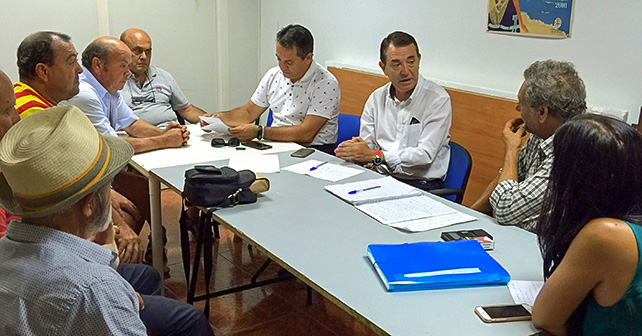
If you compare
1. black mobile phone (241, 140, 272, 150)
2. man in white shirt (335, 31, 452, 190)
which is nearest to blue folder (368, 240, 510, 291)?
man in white shirt (335, 31, 452, 190)

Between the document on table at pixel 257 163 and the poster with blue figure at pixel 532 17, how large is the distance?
1.76 m

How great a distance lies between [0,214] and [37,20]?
321 centimetres

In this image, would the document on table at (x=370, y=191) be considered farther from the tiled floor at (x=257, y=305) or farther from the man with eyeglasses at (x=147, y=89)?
the man with eyeglasses at (x=147, y=89)

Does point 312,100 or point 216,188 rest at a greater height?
point 312,100

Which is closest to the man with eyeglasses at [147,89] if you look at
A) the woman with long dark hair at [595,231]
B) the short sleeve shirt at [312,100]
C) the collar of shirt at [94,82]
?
the collar of shirt at [94,82]

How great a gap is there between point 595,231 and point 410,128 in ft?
6.47

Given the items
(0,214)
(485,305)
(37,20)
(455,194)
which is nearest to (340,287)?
(485,305)

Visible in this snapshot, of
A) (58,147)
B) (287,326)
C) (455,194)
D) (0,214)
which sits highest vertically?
(58,147)

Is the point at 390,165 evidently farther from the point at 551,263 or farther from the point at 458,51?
the point at 551,263

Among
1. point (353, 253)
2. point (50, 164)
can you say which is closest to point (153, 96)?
point (353, 253)

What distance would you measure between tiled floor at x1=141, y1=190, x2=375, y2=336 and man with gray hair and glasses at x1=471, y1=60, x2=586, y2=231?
104 centimetres

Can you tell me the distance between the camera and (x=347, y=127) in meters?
3.67

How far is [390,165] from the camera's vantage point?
125 inches

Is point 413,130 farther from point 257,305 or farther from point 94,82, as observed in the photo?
point 94,82
